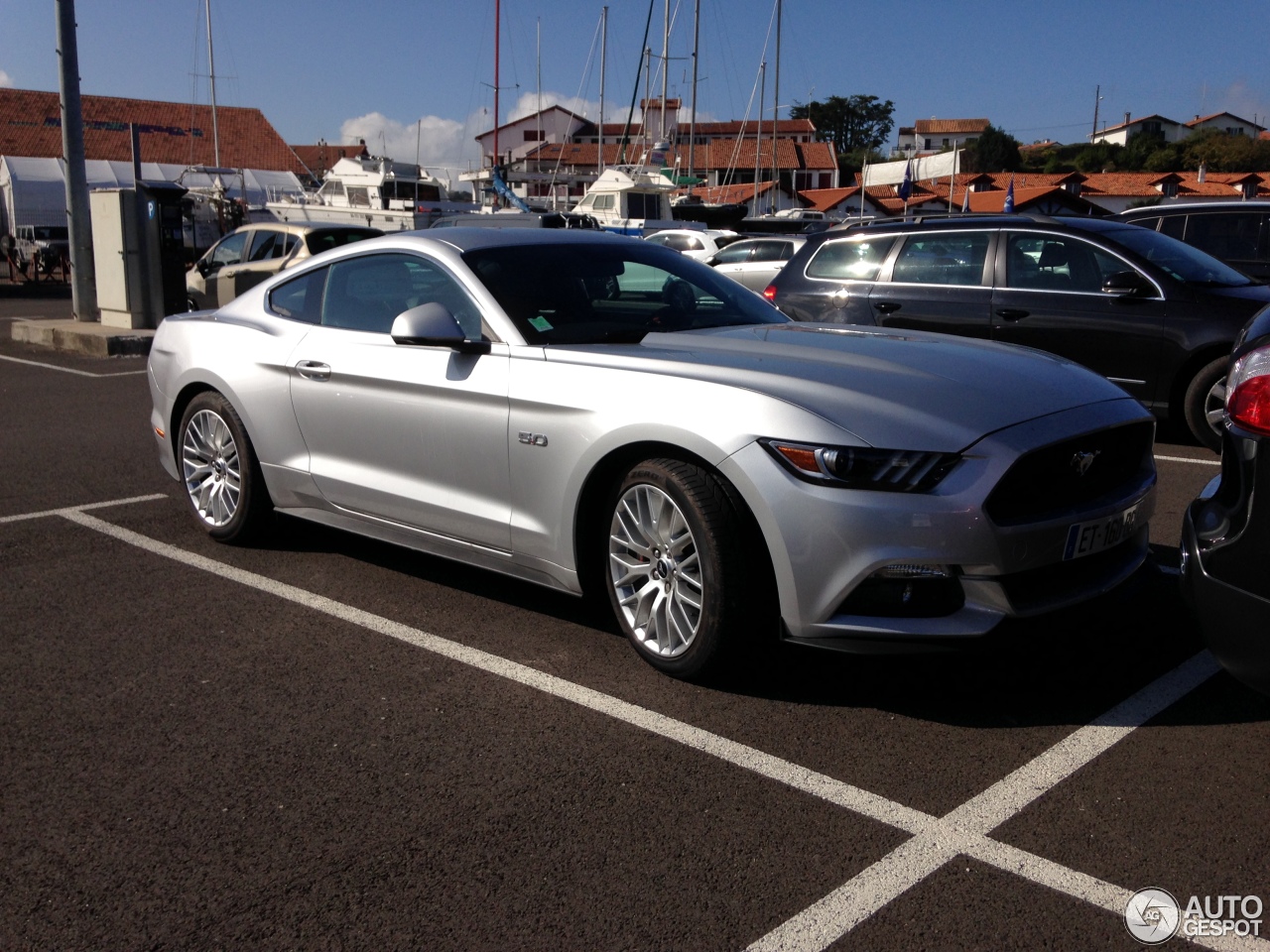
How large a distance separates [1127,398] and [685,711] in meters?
1.96

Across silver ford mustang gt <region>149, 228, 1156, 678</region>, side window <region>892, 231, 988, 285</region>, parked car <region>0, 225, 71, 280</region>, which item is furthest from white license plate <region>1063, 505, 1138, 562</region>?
parked car <region>0, 225, 71, 280</region>

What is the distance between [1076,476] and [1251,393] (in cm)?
78

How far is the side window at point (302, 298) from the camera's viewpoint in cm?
545

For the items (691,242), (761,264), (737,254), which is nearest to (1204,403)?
(761,264)

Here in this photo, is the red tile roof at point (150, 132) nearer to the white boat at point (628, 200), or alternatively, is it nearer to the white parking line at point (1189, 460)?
the white boat at point (628, 200)

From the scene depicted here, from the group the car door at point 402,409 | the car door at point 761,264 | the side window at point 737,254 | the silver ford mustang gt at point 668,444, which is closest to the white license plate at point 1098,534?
the silver ford mustang gt at point 668,444

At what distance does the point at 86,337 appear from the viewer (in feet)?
47.6

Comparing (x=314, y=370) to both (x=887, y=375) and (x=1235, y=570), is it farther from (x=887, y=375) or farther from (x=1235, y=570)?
(x=1235, y=570)

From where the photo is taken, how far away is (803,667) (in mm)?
4188

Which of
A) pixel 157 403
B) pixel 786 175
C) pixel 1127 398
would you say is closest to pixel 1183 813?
pixel 1127 398

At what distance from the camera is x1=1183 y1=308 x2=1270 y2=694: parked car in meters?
3.01

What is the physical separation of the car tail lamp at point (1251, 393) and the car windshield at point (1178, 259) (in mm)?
5600

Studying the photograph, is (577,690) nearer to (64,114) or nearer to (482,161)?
(64,114)

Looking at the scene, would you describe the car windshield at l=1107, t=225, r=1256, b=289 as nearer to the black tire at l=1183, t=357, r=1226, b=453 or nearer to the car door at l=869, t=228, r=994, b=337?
the black tire at l=1183, t=357, r=1226, b=453
